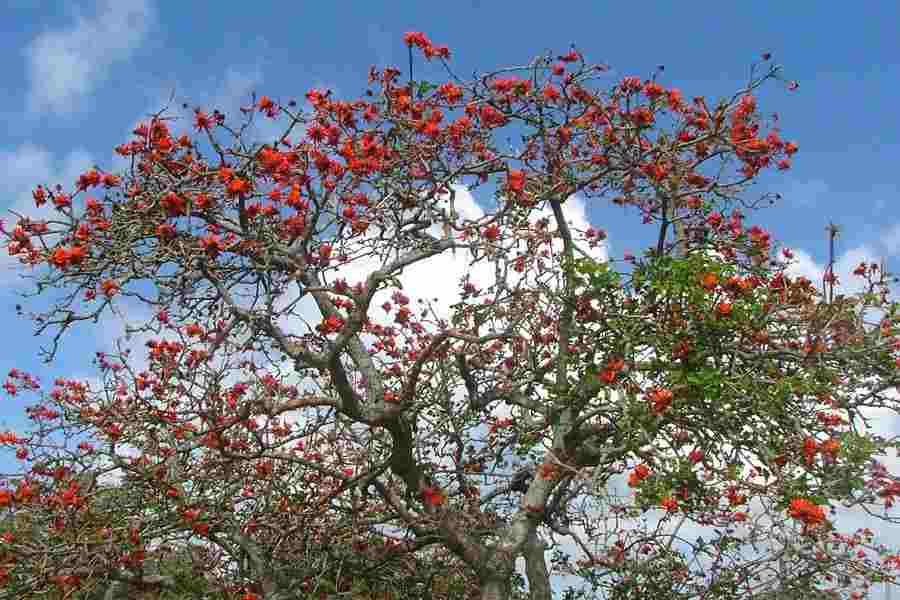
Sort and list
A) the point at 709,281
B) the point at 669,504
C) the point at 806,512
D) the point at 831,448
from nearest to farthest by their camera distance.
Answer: the point at 806,512
the point at 669,504
the point at 831,448
the point at 709,281

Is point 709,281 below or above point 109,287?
above

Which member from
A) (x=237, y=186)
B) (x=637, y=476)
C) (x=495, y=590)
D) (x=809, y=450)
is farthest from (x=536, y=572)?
(x=237, y=186)

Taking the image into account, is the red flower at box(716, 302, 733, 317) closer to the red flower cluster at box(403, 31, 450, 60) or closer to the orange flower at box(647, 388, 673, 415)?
the orange flower at box(647, 388, 673, 415)

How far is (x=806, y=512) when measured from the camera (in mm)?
4387

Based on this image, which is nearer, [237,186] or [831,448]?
[831,448]

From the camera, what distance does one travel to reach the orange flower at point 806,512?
4.37 meters

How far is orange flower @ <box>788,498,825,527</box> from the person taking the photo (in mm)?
4371

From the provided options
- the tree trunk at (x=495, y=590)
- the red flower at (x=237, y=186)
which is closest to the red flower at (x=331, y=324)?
the red flower at (x=237, y=186)

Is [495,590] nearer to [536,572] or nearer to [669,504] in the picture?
[536,572]

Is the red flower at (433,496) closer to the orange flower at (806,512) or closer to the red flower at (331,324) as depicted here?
the red flower at (331,324)

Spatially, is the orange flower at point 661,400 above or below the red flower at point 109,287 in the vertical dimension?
below

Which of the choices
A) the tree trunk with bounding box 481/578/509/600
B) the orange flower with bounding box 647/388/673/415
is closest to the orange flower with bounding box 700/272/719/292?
the orange flower with bounding box 647/388/673/415

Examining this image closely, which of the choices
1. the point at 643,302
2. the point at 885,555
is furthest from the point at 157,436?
the point at 885,555

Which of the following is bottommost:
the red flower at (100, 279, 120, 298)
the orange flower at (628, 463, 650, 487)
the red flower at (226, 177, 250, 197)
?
the orange flower at (628, 463, 650, 487)
